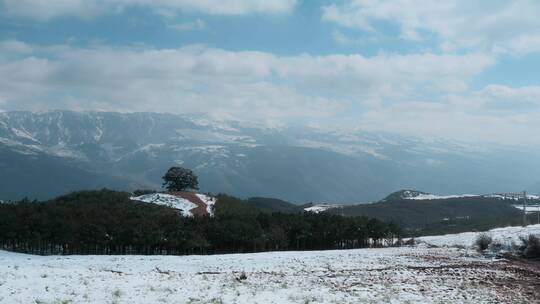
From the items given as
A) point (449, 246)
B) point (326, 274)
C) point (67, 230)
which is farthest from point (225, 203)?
point (326, 274)

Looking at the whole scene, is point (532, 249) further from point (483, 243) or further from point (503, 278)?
point (503, 278)

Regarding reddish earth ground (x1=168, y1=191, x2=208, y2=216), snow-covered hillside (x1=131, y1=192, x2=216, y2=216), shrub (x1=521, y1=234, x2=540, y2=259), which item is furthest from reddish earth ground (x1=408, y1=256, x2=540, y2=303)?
snow-covered hillside (x1=131, y1=192, x2=216, y2=216)

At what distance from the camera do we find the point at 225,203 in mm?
101875

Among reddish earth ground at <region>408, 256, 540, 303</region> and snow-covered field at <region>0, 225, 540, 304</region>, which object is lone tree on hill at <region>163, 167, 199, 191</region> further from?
reddish earth ground at <region>408, 256, 540, 303</region>

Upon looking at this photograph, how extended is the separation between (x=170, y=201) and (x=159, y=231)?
30.8m

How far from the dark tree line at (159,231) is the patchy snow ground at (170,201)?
948 cm

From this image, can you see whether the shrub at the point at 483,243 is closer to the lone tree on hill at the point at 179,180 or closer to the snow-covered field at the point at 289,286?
the snow-covered field at the point at 289,286

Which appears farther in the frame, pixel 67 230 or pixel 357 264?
pixel 67 230

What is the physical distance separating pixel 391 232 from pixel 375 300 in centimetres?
6333

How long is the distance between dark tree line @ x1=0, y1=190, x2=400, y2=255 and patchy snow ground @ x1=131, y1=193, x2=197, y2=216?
31.1 feet

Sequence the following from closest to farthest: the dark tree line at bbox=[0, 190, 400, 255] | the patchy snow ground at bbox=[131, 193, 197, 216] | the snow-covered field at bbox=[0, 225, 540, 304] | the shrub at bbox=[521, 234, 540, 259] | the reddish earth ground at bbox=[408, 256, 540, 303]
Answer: the snow-covered field at bbox=[0, 225, 540, 304]
the reddish earth ground at bbox=[408, 256, 540, 303]
the shrub at bbox=[521, 234, 540, 259]
the dark tree line at bbox=[0, 190, 400, 255]
the patchy snow ground at bbox=[131, 193, 197, 216]

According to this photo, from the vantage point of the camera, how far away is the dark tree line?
64062 mm

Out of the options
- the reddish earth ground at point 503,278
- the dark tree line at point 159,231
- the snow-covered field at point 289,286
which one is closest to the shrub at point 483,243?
the reddish earth ground at point 503,278

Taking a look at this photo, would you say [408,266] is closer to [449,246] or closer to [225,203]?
[449,246]
